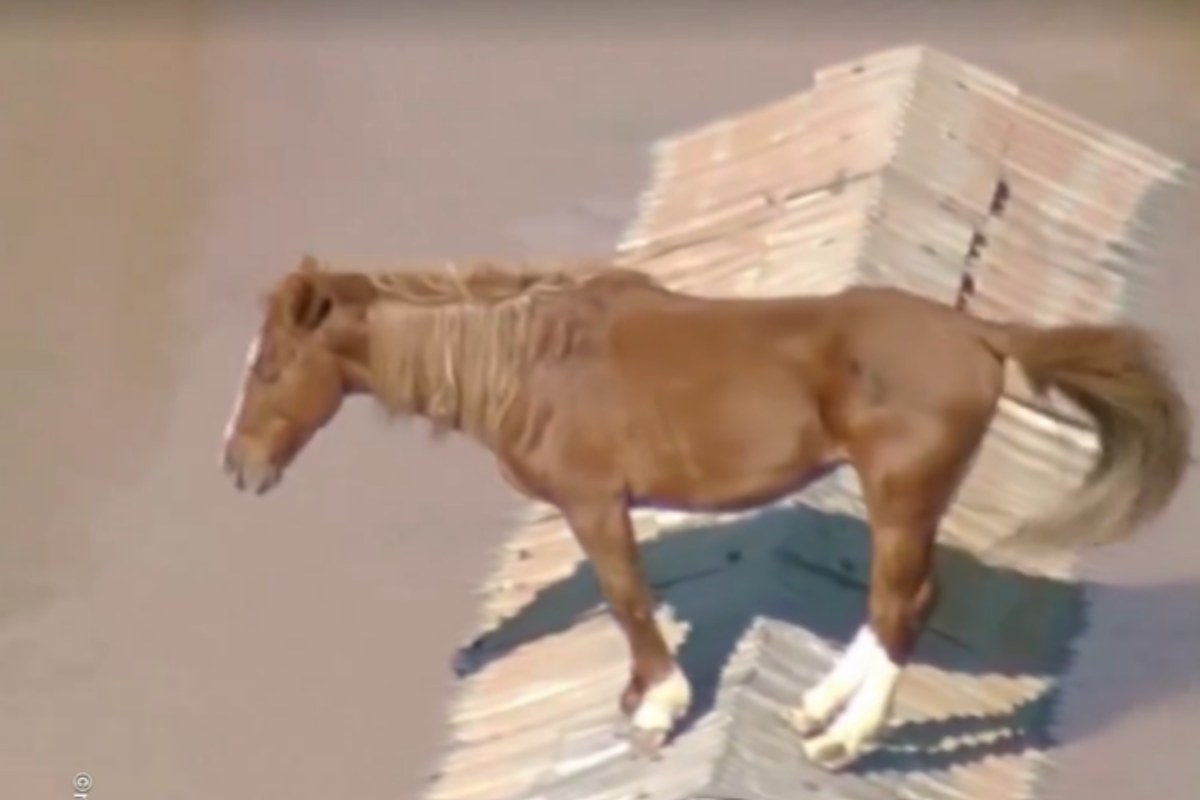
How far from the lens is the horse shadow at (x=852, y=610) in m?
1.44

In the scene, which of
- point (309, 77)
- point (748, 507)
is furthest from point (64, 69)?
point (748, 507)

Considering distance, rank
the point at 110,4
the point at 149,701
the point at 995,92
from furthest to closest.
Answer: the point at 110,4, the point at 995,92, the point at 149,701

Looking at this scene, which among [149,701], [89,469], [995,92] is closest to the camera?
[149,701]

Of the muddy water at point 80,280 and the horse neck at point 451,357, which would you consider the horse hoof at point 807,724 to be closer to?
the horse neck at point 451,357

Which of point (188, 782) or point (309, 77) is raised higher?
point (309, 77)

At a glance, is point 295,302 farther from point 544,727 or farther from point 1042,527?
point 1042,527

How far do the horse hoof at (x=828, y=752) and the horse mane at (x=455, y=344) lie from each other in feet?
0.99

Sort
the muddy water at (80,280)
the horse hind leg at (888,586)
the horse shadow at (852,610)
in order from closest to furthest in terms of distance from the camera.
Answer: the horse hind leg at (888,586) < the horse shadow at (852,610) < the muddy water at (80,280)

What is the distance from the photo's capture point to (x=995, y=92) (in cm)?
175

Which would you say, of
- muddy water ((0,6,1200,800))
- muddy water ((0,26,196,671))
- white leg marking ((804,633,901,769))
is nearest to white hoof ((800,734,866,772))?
white leg marking ((804,633,901,769))

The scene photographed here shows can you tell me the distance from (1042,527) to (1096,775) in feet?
0.57

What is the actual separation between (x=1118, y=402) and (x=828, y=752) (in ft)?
0.99

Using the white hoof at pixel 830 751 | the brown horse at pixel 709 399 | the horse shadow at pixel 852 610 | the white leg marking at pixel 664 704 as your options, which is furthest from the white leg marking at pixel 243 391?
the white hoof at pixel 830 751

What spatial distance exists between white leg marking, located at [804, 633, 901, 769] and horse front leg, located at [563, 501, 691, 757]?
10 cm
